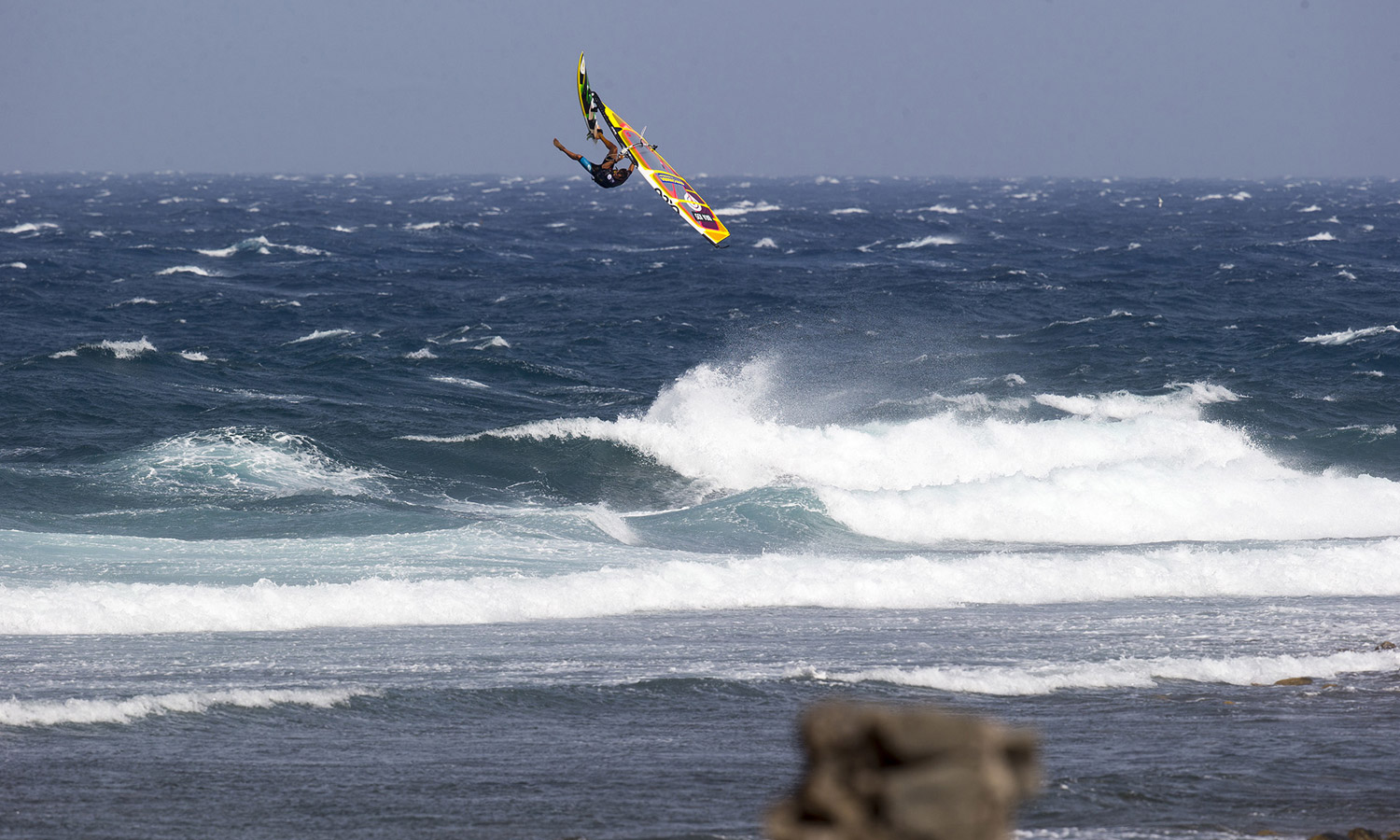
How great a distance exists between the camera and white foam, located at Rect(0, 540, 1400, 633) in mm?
14070

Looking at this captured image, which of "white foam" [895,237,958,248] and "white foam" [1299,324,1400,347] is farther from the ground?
"white foam" [895,237,958,248]

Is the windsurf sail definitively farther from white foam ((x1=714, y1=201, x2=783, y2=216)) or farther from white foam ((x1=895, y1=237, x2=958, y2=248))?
white foam ((x1=714, y1=201, x2=783, y2=216))

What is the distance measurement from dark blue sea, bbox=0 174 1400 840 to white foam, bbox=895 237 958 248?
60.8 ft

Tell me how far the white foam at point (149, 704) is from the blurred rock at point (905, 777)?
8574 millimetres

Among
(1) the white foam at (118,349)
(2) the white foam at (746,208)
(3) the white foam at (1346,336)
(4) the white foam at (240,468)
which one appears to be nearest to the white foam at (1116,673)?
(4) the white foam at (240,468)

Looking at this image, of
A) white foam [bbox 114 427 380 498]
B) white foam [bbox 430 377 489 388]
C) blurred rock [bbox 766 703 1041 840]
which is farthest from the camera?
white foam [bbox 430 377 489 388]

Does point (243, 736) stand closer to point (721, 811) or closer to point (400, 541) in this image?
Answer: point (721, 811)

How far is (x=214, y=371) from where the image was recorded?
31484mm

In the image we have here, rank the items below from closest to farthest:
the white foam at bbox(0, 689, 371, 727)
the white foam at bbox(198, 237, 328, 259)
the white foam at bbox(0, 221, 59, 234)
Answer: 1. the white foam at bbox(0, 689, 371, 727)
2. the white foam at bbox(198, 237, 328, 259)
3. the white foam at bbox(0, 221, 59, 234)

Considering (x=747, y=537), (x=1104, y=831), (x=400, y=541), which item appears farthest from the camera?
(x=747, y=537)

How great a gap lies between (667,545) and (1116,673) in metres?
8.63

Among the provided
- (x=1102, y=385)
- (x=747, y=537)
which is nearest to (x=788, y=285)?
(x=1102, y=385)

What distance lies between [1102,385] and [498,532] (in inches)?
719

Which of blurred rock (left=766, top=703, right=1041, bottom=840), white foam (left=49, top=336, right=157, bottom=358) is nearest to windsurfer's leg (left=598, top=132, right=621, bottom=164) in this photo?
blurred rock (left=766, top=703, right=1041, bottom=840)
